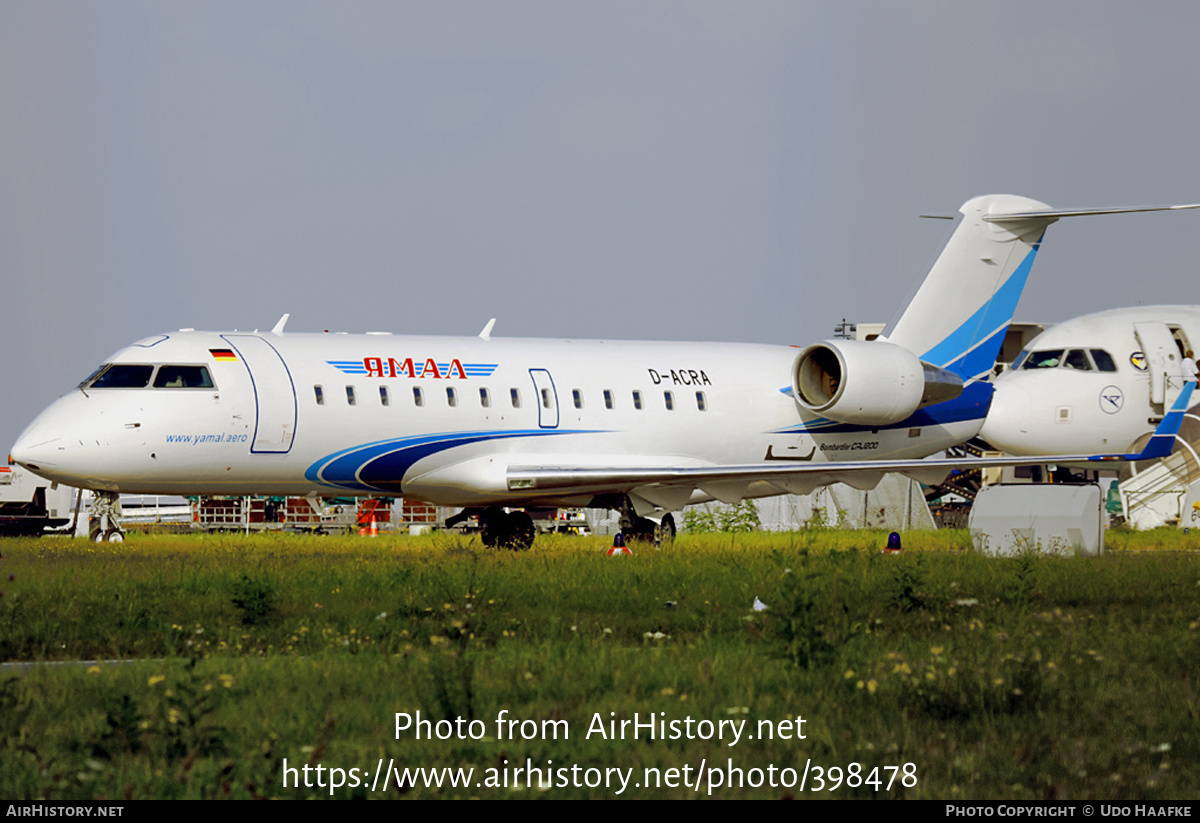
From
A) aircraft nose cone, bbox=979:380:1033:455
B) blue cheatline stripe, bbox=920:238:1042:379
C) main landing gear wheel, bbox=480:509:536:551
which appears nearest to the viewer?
main landing gear wheel, bbox=480:509:536:551

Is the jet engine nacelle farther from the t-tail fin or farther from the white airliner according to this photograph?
the white airliner

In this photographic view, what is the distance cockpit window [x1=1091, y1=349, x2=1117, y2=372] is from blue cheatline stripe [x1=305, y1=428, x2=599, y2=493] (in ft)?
55.3

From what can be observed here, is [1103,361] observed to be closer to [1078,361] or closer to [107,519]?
[1078,361]

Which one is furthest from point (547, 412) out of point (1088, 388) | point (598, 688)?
point (1088, 388)

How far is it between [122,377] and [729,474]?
9.10 metres

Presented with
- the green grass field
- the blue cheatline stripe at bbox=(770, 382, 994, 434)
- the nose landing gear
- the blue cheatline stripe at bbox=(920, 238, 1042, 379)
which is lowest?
the green grass field

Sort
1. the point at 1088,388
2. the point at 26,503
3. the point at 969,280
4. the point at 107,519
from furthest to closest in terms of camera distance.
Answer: the point at 26,503 < the point at 1088,388 < the point at 969,280 < the point at 107,519

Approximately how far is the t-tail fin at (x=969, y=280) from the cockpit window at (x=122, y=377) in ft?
43.1

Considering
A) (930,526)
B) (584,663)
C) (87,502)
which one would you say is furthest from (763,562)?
(87,502)

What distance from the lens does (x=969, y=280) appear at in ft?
83.9

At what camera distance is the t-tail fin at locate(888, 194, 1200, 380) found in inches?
1005

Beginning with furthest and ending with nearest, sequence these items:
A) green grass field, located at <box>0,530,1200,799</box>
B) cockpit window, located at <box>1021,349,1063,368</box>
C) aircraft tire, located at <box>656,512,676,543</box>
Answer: cockpit window, located at <box>1021,349,1063,368</box>, aircraft tire, located at <box>656,512,676,543</box>, green grass field, located at <box>0,530,1200,799</box>

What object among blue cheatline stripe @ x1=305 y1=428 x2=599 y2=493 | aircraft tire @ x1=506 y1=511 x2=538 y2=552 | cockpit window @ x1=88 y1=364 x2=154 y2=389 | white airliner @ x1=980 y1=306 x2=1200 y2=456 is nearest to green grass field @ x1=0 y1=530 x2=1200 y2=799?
cockpit window @ x1=88 y1=364 x2=154 y2=389

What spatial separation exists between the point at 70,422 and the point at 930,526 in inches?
974
